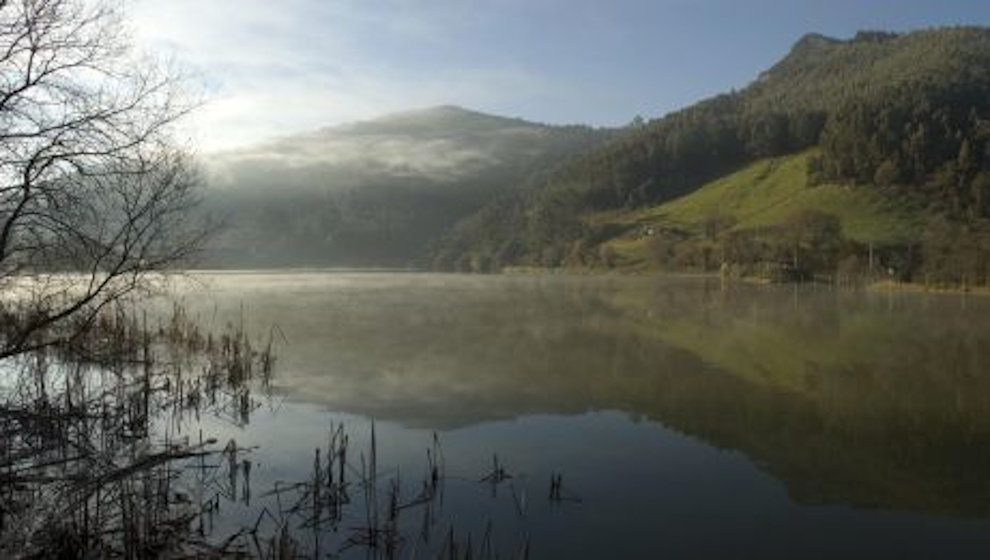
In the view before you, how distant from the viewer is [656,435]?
1739 centimetres

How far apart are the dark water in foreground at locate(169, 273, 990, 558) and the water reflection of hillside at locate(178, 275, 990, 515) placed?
80mm

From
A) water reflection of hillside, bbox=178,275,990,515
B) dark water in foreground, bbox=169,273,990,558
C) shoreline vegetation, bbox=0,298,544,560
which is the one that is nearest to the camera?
shoreline vegetation, bbox=0,298,544,560

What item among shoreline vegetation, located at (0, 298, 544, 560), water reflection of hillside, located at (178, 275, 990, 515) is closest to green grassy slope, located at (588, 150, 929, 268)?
water reflection of hillside, located at (178, 275, 990, 515)

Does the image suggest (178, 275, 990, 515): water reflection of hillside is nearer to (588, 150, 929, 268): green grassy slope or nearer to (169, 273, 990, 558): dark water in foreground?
(169, 273, 990, 558): dark water in foreground

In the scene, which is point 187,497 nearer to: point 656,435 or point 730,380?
point 656,435

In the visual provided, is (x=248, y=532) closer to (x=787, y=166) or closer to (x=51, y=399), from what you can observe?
(x=51, y=399)

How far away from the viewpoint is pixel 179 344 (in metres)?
29.7

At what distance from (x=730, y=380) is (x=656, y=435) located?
8.21 m

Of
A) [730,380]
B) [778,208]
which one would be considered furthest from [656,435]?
[778,208]

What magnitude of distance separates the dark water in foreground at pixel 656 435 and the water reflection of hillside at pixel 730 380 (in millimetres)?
80

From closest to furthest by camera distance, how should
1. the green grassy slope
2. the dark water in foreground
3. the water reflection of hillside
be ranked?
the dark water in foreground
the water reflection of hillside
the green grassy slope

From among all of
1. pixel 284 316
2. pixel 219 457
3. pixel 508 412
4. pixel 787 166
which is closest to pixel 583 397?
pixel 508 412

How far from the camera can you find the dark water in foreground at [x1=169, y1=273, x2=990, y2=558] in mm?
11477

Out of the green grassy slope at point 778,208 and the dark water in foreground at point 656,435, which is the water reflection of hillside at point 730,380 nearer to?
the dark water in foreground at point 656,435
